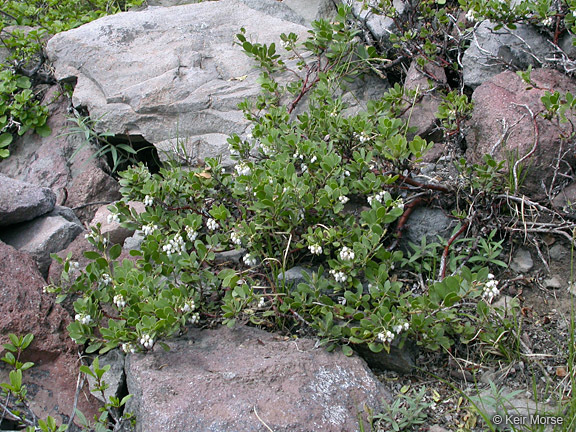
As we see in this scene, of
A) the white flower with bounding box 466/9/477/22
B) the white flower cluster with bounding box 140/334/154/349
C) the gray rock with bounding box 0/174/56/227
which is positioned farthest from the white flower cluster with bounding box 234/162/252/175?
the white flower with bounding box 466/9/477/22

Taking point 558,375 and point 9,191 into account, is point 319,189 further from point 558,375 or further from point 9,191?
point 9,191

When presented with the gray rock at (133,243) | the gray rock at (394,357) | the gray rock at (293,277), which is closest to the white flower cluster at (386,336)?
the gray rock at (394,357)

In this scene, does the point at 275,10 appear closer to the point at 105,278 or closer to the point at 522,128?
the point at 522,128

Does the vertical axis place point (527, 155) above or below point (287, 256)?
above

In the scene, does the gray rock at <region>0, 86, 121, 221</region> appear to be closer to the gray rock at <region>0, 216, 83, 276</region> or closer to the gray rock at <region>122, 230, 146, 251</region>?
the gray rock at <region>0, 216, 83, 276</region>

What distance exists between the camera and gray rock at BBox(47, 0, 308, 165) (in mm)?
4020

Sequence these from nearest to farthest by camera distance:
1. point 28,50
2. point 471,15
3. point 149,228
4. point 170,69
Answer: point 149,228
point 471,15
point 170,69
point 28,50

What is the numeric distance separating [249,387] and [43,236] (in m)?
1.74

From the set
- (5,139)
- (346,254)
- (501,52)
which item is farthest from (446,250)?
(5,139)

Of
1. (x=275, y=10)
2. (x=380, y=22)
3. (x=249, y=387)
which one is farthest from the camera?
(x=275, y=10)

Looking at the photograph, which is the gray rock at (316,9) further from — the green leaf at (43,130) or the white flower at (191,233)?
the white flower at (191,233)

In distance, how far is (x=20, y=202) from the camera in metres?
3.37

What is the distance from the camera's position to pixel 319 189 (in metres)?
2.91

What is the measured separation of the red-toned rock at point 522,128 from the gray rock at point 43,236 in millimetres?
2451
